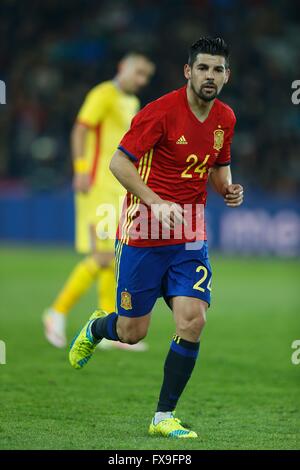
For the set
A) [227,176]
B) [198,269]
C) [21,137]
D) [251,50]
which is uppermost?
[251,50]

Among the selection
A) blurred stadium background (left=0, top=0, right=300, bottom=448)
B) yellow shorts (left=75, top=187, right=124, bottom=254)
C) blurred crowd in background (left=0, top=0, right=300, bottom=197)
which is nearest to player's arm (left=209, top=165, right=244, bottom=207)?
yellow shorts (left=75, top=187, right=124, bottom=254)

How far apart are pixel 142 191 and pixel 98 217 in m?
3.53

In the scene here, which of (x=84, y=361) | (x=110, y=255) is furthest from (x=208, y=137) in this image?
(x=110, y=255)

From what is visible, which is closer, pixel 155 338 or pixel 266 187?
pixel 155 338

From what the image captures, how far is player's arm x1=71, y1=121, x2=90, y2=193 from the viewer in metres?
8.88

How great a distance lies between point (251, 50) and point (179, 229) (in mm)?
15847

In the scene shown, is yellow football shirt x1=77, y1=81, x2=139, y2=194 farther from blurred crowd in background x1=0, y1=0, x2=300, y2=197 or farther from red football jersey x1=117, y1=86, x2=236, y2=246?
blurred crowd in background x1=0, y1=0, x2=300, y2=197

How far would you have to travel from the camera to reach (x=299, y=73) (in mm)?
20172

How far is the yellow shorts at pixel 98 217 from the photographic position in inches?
350

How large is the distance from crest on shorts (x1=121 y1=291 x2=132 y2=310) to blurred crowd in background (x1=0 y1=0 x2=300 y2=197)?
13.6 meters

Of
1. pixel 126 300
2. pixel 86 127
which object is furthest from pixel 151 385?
pixel 86 127

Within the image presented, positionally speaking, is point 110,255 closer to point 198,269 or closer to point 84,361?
point 84,361

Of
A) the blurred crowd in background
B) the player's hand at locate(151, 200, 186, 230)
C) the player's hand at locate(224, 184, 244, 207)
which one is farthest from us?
the blurred crowd in background

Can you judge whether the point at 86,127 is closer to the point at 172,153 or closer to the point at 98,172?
the point at 98,172
